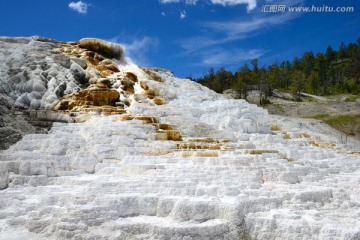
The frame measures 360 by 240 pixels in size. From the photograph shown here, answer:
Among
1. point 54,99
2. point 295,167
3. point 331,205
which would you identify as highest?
point 54,99

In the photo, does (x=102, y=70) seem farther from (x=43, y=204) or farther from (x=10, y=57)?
(x=43, y=204)

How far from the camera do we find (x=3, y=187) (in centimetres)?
966

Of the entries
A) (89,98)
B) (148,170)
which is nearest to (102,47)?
(89,98)

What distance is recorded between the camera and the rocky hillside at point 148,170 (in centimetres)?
752

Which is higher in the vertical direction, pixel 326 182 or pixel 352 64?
pixel 352 64

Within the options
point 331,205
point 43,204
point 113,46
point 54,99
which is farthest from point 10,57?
point 331,205

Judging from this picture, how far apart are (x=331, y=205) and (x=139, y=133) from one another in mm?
8094

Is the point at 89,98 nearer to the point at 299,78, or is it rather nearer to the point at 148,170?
the point at 148,170

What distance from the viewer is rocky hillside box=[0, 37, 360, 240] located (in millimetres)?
7516

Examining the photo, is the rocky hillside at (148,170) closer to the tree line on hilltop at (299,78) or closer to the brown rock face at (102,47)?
the brown rock face at (102,47)

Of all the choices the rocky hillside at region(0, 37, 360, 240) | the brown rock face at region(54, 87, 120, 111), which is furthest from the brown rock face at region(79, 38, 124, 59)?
the brown rock face at region(54, 87, 120, 111)

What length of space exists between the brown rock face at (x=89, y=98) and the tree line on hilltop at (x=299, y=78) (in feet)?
111

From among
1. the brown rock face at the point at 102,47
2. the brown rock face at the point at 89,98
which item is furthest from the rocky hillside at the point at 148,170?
the brown rock face at the point at 102,47

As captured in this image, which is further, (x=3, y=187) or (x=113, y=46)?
(x=113, y=46)
